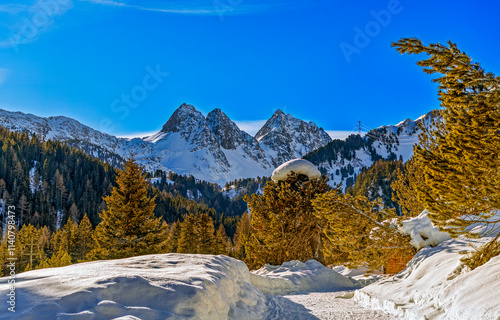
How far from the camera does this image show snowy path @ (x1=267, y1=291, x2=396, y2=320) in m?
6.10

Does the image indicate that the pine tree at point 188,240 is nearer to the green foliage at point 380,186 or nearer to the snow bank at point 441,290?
the snow bank at point 441,290

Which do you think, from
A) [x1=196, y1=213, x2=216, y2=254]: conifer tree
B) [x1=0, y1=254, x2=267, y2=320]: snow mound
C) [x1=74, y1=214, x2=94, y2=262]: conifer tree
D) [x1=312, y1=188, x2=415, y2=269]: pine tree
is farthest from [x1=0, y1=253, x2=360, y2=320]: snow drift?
[x1=74, y1=214, x2=94, y2=262]: conifer tree

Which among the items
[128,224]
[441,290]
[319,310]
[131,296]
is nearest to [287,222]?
[319,310]

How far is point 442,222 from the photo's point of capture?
605 cm

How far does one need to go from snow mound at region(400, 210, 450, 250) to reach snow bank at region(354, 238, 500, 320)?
635mm

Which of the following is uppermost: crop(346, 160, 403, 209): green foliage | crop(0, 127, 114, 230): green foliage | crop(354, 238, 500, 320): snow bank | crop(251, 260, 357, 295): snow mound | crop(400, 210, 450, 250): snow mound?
crop(0, 127, 114, 230): green foliage

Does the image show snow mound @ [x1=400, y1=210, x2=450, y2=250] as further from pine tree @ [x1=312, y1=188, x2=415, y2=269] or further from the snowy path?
the snowy path

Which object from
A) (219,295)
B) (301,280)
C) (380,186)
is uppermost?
(380,186)

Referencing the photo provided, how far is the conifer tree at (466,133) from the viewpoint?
5133mm

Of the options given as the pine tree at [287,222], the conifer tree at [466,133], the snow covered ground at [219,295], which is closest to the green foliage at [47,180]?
the pine tree at [287,222]

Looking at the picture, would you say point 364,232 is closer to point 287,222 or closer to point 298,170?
point 287,222

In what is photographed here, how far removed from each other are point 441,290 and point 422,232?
173 inches

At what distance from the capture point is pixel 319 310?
680 cm

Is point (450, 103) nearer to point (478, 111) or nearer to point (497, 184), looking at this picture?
point (478, 111)
